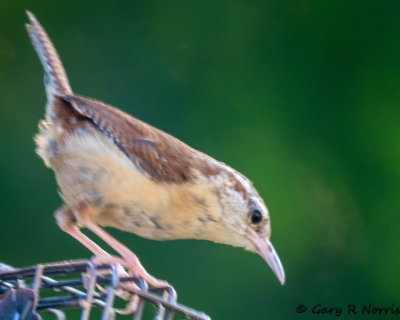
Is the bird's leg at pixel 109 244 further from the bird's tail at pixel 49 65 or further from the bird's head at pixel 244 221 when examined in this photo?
the bird's tail at pixel 49 65

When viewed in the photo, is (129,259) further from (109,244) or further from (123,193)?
(123,193)

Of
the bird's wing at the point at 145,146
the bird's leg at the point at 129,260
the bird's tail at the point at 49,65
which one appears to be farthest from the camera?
the bird's tail at the point at 49,65

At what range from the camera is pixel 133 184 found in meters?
2.04

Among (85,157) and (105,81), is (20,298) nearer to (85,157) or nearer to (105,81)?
(85,157)

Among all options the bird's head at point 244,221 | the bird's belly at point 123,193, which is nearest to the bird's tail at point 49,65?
the bird's belly at point 123,193

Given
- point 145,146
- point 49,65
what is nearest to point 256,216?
→ point 145,146

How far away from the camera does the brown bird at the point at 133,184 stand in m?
2.03

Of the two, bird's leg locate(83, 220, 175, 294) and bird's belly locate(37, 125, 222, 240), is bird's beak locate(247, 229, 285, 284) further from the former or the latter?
bird's leg locate(83, 220, 175, 294)

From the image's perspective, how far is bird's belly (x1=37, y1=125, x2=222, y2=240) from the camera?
2014 mm

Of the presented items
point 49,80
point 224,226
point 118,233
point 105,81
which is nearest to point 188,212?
point 224,226

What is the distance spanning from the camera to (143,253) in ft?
11.0

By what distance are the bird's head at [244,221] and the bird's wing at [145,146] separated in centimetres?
11

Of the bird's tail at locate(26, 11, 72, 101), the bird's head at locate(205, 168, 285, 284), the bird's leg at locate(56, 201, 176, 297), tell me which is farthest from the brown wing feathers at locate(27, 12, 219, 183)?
the bird's leg at locate(56, 201, 176, 297)

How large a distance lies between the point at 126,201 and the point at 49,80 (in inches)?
22.9
